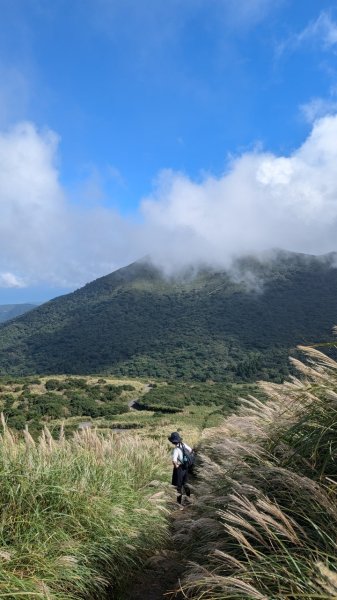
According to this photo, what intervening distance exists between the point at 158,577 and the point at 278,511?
281 centimetres

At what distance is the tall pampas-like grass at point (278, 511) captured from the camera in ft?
8.16

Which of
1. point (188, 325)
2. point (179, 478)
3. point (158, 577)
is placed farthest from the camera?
point (188, 325)

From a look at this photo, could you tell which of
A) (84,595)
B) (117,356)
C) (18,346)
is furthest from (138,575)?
(18,346)

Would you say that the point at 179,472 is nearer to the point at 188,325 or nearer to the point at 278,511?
the point at 278,511

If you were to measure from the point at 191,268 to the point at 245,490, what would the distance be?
185 meters

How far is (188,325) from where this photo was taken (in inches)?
5079

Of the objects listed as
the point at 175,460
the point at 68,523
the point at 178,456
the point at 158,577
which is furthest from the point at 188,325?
the point at 68,523

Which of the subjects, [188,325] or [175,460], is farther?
[188,325]

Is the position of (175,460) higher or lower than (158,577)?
higher

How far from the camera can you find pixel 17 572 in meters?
3.32

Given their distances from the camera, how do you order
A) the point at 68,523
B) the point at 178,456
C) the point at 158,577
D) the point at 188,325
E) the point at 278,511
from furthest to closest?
1. the point at 188,325
2. the point at 178,456
3. the point at 158,577
4. the point at 68,523
5. the point at 278,511

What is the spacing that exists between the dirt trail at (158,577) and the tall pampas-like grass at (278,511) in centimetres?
34

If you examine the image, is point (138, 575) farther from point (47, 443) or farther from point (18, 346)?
point (18, 346)

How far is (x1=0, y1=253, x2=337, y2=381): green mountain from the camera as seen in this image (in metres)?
104
